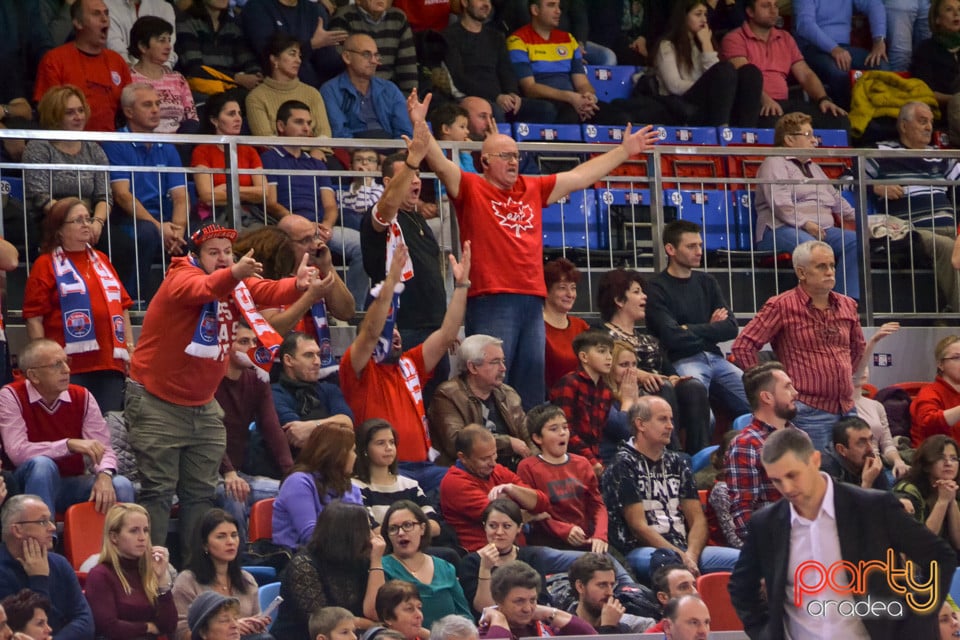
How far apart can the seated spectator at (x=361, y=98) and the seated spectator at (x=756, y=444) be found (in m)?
3.23

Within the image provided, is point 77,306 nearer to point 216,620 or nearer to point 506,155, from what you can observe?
point 216,620

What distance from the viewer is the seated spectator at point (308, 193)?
998 centimetres

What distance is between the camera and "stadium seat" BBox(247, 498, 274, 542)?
8.29m

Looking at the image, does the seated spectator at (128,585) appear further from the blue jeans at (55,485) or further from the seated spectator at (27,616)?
the blue jeans at (55,485)

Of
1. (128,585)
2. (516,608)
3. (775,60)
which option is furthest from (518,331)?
(775,60)

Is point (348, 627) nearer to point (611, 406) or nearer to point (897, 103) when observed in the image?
point (611, 406)

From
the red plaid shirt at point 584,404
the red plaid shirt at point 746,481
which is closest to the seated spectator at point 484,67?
the red plaid shirt at point 584,404

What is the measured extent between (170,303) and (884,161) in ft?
19.0

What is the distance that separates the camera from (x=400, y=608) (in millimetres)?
7414

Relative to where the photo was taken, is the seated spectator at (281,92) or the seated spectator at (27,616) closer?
the seated spectator at (27,616)

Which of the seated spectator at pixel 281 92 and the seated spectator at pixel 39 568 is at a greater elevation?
the seated spectator at pixel 281 92

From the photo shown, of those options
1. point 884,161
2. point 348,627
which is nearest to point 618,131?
point 884,161

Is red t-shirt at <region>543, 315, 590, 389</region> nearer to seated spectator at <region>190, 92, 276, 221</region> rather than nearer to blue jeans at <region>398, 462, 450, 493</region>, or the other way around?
blue jeans at <region>398, 462, 450, 493</region>

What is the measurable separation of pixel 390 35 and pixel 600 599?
4962mm
